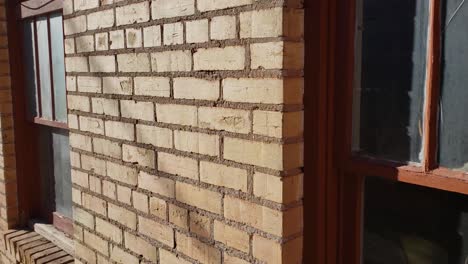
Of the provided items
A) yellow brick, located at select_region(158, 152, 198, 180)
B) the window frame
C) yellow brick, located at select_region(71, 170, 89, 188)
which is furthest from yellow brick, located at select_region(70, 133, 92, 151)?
the window frame

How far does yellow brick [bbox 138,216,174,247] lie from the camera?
6.22 feet

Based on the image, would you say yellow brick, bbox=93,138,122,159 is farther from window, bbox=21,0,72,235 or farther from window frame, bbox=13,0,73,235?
window frame, bbox=13,0,73,235

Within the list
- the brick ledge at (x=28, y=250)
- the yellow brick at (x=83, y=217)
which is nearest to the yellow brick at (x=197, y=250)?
the yellow brick at (x=83, y=217)

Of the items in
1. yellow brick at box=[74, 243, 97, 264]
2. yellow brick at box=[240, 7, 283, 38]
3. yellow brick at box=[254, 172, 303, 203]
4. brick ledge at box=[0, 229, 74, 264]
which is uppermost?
yellow brick at box=[240, 7, 283, 38]

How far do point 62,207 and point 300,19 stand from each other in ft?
8.04

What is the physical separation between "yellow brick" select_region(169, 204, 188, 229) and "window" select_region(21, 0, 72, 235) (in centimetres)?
147

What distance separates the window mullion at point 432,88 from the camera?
1292mm

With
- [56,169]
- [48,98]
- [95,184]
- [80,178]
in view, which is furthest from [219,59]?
[56,169]

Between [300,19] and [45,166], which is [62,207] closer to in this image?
[45,166]

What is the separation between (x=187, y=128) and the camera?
1.75 meters

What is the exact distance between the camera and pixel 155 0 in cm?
182

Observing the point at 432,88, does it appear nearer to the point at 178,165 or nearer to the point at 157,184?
the point at 178,165

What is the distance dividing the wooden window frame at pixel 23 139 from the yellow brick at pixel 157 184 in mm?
1481

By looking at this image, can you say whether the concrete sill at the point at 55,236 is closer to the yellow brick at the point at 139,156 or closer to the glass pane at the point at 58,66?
the glass pane at the point at 58,66
